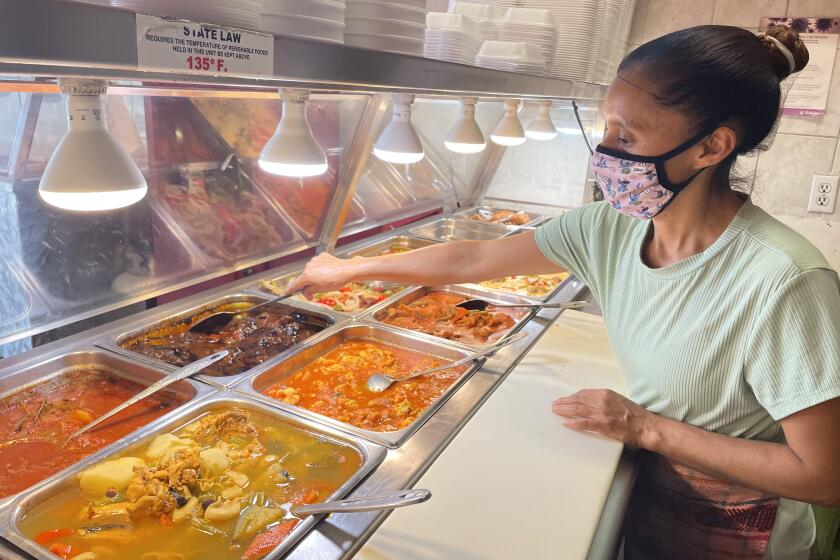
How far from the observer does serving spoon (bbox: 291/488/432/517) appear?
4.25 ft

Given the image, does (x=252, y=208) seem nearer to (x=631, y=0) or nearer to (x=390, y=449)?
(x=390, y=449)

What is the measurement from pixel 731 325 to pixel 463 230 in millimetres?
2890

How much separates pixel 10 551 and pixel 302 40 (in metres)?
1.18

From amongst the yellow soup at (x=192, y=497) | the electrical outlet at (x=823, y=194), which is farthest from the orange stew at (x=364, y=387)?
the electrical outlet at (x=823, y=194)

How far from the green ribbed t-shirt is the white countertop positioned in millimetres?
274

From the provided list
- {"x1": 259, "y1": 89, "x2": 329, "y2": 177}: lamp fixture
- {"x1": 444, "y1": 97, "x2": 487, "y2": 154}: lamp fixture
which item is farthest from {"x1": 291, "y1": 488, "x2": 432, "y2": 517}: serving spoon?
{"x1": 444, "y1": 97, "x2": 487, "y2": 154}: lamp fixture

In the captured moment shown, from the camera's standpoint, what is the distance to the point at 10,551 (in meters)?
1.24

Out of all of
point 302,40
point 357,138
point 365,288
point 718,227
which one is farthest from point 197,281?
point 718,227

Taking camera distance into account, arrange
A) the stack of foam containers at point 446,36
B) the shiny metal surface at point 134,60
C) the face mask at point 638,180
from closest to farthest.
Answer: the shiny metal surface at point 134,60 < the face mask at point 638,180 < the stack of foam containers at point 446,36

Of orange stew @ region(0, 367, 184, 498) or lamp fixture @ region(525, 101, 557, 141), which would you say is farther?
lamp fixture @ region(525, 101, 557, 141)

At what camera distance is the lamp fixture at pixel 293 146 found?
6.57 ft

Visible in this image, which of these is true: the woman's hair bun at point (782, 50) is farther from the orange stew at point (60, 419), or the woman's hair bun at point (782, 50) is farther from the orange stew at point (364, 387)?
the orange stew at point (60, 419)

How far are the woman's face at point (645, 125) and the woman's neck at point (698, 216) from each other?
0.09 meters

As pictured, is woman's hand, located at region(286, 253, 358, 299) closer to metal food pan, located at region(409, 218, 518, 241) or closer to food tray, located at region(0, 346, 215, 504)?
food tray, located at region(0, 346, 215, 504)
